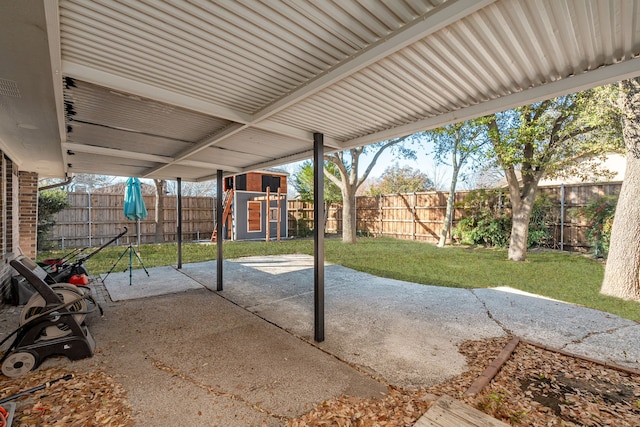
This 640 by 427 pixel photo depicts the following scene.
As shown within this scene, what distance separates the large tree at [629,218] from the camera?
4828 millimetres

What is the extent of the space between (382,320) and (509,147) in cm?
593

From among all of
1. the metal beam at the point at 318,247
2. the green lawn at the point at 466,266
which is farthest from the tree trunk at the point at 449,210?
the metal beam at the point at 318,247

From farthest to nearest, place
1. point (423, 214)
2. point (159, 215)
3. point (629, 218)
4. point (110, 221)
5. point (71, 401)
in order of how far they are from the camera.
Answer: point (423, 214), point (159, 215), point (110, 221), point (629, 218), point (71, 401)

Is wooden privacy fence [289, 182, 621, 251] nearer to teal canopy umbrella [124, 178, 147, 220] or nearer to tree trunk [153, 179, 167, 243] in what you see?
tree trunk [153, 179, 167, 243]

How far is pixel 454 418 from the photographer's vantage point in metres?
1.75

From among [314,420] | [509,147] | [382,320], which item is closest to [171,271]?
[382,320]

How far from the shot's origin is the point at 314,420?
1.97m

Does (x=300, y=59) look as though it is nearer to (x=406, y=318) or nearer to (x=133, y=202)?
(x=406, y=318)

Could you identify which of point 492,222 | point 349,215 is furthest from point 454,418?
point 349,215

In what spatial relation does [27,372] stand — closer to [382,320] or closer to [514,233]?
[382,320]

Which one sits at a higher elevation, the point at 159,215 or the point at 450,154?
the point at 450,154

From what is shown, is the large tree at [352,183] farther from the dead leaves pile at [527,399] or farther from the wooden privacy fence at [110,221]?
the dead leaves pile at [527,399]

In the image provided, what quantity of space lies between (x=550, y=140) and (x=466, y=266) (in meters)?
3.82

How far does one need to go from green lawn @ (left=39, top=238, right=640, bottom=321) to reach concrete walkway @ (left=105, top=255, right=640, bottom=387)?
569mm
